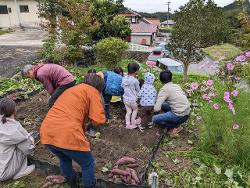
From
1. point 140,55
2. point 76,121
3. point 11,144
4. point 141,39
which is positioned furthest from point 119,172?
point 141,39

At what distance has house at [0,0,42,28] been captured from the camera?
1284 inches

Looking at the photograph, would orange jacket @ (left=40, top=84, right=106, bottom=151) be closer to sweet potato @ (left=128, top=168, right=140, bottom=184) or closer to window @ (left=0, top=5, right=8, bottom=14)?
sweet potato @ (left=128, top=168, right=140, bottom=184)

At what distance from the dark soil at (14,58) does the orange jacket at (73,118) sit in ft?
25.9

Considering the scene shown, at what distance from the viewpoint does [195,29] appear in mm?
12180

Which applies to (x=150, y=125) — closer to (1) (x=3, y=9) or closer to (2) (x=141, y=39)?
(1) (x=3, y=9)

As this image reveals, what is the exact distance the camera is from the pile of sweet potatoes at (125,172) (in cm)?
440

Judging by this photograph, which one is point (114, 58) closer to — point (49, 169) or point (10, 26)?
point (49, 169)

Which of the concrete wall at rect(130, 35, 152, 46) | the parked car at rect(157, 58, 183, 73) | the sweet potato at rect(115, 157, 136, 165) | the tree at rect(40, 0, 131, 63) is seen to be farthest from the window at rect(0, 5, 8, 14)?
the sweet potato at rect(115, 157, 136, 165)

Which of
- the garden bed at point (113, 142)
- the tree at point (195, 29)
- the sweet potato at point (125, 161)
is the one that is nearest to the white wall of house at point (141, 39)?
the tree at point (195, 29)

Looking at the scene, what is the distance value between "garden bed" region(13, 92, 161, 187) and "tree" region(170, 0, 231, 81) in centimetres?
620

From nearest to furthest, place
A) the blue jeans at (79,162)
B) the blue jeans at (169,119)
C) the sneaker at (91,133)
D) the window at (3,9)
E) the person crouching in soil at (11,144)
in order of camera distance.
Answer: the blue jeans at (79,162) < the person crouching in soil at (11,144) < the blue jeans at (169,119) < the sneaker at (91,133) < the window at (3,9)

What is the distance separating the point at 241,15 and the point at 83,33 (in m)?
6.93

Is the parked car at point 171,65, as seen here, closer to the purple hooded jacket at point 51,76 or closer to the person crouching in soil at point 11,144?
the purple hooded jacket at point 51,76

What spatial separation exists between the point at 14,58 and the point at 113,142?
10.3 m
